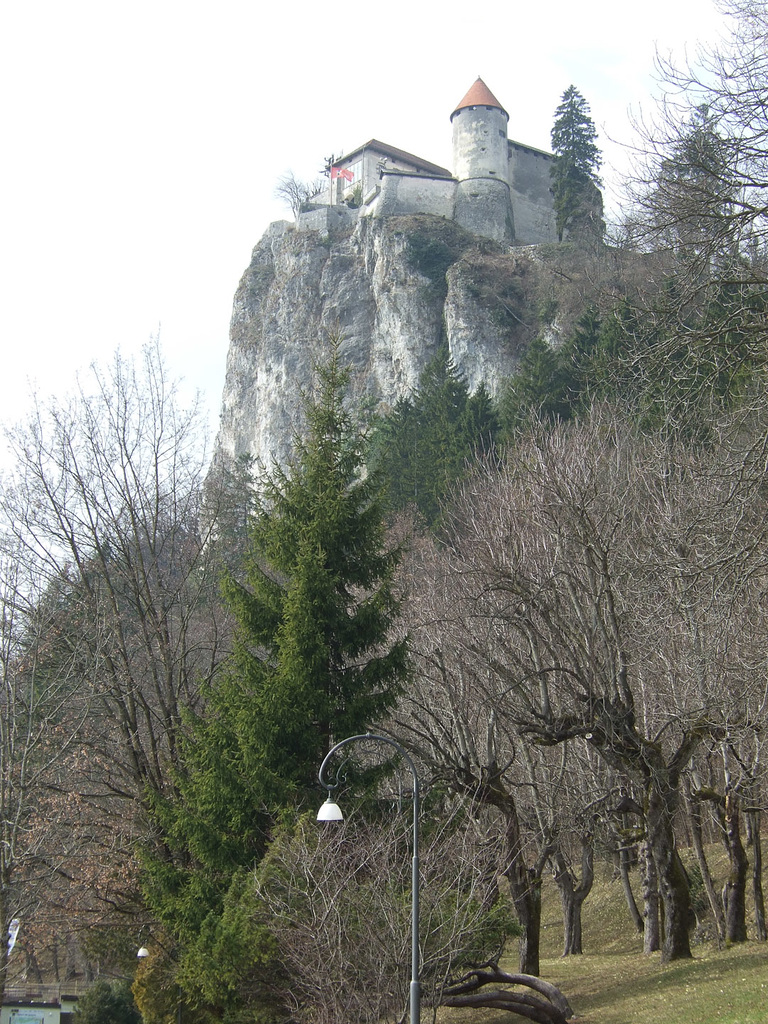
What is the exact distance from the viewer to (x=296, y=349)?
7225 centimetres

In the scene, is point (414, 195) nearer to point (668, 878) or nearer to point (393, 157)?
point (393, 157)

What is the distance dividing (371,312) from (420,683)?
53.0 meters

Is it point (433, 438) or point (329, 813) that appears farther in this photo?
point (433, 438)

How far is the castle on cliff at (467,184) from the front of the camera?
69.8m

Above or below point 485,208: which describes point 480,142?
above

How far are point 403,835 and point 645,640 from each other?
427 centimetres

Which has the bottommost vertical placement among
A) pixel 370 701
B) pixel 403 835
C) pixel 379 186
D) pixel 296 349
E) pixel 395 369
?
pixel 403 835

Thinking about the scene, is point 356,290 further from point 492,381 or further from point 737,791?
point 737,791

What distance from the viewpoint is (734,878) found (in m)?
15.2

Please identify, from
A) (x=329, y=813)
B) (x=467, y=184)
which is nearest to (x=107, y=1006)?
(x=329, y=813)

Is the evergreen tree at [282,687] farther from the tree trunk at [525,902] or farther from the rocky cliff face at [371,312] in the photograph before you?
the rocky cliff face at [371,312]

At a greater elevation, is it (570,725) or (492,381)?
(492,381)

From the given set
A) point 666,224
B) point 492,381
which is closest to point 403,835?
point 666,224

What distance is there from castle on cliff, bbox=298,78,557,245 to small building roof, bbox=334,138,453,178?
80mm
